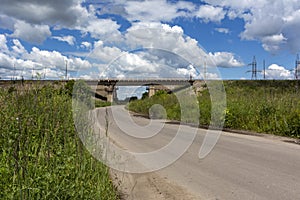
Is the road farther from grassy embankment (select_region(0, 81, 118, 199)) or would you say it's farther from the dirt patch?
grassy embankment (select_region(0, 81, 118, 199))

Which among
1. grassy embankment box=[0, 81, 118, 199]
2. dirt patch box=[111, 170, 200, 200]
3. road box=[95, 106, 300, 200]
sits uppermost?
grassy embankment box=[0, 81, 118, 199]

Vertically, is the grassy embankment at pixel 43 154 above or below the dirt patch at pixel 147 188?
above

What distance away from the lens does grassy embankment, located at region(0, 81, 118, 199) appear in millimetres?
4242

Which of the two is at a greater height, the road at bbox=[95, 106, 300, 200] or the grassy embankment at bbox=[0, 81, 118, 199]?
the grassy embankment at bbox=[0, 81, 118, 199]

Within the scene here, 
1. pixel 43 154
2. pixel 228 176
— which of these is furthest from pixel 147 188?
pixel 43 154

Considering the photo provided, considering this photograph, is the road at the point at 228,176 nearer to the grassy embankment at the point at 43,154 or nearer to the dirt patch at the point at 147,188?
the dirt patch at the point at 147,188

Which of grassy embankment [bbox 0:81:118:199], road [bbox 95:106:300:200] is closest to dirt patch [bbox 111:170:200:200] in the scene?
road [bbox 95:106:300:200]

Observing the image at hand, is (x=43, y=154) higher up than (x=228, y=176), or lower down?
higher up

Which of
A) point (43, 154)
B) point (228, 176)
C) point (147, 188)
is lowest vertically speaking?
point (147, 188)

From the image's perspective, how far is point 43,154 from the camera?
220 inches

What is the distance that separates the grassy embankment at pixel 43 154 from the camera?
424 cm

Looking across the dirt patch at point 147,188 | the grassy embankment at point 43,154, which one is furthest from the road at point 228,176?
the grassy embankment at point 43,154

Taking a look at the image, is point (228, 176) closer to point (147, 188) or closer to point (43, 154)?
point (147, 188)

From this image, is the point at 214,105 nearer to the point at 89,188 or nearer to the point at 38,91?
the point at 38,91
